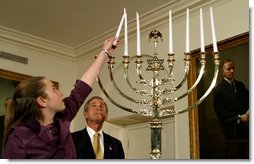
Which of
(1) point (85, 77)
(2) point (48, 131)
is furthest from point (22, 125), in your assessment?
(1) point (85, 77)

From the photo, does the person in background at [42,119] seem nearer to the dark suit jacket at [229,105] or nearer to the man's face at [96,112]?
the man's face at [96,112]

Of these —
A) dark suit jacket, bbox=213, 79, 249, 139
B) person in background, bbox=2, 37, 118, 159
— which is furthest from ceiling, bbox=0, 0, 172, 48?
person in background, bbox=2, 37, 118, 159

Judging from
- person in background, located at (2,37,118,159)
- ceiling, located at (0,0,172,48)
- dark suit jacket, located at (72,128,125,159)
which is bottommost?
dark suit jacket, located at (72,128,125,159)

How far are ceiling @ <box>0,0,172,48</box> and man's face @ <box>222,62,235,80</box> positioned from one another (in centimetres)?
69

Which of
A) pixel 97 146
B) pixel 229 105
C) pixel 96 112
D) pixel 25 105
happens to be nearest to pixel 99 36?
pixel 96 112

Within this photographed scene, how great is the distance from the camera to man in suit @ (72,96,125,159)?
5.29 ft

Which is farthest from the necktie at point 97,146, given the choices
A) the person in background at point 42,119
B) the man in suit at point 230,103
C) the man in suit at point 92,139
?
the man in suit at point 230,103

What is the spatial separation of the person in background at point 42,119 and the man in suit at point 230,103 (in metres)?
0.82

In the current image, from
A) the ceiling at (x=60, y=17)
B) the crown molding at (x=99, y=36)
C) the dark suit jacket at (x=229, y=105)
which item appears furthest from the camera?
the ceiling at (x=60, y=17)

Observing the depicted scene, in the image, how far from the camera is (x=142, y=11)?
8.25ft

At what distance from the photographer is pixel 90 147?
1657 millimetres

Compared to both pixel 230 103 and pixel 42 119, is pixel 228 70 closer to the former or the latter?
pixel 230 103

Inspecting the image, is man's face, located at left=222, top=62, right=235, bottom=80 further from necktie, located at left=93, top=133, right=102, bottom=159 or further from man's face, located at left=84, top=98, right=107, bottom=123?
necktie, located at left=93, top=133, right=102, bottom=159

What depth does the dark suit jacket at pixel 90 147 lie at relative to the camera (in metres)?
1.59
